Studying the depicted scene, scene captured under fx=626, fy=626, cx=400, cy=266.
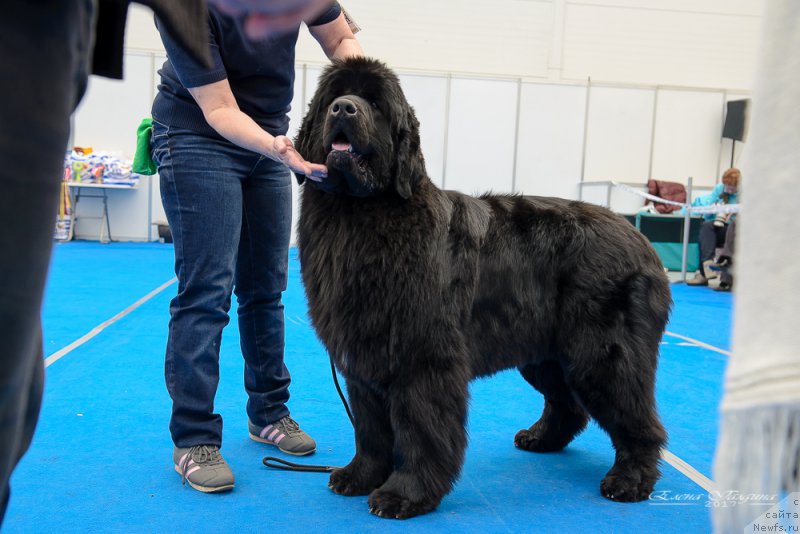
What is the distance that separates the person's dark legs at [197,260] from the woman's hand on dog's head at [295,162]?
31 centimetres

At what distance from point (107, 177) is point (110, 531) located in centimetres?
963

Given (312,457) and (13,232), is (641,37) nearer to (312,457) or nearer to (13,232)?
(312,457)

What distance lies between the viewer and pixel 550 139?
440 inches

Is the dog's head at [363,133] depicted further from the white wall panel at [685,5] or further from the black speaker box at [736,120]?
the white wall panel at [685,5]

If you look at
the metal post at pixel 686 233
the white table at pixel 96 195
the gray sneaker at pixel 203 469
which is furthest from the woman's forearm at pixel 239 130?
the white table at pixel 96 195

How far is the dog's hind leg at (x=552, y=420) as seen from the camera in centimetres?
248

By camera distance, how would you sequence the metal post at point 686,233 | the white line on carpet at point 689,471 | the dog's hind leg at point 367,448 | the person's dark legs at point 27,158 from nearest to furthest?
the person's dark legs at point 27,158
the dog's hind leg at point 367,448
the white line on carpet at point 689,471
the metal post at point 686,233

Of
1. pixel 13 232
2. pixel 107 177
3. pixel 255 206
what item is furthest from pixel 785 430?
pixel 107 177

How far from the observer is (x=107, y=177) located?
401 inches

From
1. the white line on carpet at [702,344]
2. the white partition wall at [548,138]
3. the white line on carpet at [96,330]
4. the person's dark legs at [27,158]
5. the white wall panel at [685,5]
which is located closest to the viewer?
the person's dark legs at [27,158]

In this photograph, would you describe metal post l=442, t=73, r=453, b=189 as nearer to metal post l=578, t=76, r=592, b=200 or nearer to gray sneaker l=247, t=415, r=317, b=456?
metal post l=578, t=76, r=592, b=200

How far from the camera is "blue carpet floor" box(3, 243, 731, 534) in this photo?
71.9 inches

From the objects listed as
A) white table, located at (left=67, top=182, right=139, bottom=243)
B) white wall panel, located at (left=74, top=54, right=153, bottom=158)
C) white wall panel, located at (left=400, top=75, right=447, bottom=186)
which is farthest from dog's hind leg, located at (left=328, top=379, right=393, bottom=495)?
white wall panel, located at (left=74, top=54, right=153, bottom=158)

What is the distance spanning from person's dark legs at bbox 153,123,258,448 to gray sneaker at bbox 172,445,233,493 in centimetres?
3
